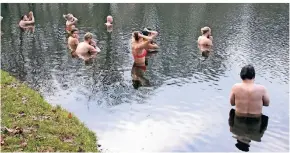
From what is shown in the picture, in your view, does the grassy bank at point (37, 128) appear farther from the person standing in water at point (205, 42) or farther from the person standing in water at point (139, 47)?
the person standing in water at point (205, 42)

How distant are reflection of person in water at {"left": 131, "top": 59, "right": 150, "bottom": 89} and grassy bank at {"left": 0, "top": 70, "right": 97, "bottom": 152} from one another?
4665 mm

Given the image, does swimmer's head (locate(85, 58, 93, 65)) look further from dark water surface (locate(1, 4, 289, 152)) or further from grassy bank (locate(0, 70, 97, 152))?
grassy bank (locate(0, 70, 97, 152))

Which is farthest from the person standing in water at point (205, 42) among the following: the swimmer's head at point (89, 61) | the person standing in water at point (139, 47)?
the swimmer's head at point (89, 61)

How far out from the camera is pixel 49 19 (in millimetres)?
33562

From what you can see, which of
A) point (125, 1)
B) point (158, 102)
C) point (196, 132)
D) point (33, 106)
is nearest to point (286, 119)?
point (196, 132)

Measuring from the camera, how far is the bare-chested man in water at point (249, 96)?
1170cm

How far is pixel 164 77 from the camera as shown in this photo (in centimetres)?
1673

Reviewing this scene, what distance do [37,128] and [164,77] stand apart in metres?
7.80

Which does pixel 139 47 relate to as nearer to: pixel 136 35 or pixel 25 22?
pixel 136 35

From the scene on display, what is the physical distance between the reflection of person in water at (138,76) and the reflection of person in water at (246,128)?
4.49 m

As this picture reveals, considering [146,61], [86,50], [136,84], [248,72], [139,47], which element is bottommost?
[136,84]

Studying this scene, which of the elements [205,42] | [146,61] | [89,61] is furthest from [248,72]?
[205,42]

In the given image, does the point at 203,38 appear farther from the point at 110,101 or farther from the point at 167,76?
the point at 110,101

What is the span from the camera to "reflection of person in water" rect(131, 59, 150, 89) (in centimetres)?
1613
